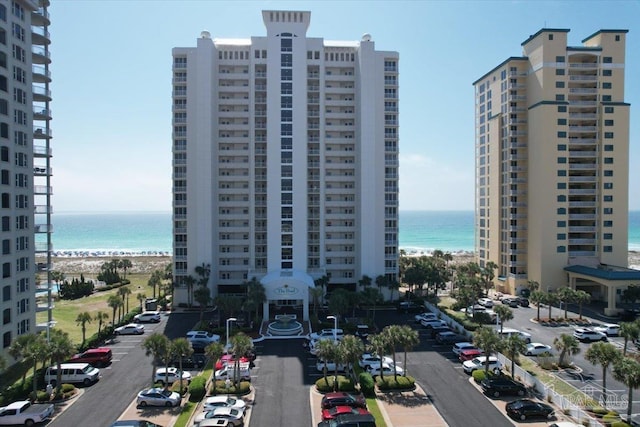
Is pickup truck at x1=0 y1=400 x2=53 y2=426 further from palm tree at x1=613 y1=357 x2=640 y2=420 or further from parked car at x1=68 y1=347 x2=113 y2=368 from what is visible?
palm tree at x1=613 y1=357 x2=640 y2=420

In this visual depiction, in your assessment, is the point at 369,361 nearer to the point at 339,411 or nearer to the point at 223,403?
the point at 339,411

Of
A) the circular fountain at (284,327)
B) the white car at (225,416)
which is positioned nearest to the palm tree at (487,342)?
the white car at (225,416)

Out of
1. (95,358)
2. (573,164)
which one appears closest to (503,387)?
(95,358)

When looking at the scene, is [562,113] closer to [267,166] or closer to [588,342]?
[588,342]

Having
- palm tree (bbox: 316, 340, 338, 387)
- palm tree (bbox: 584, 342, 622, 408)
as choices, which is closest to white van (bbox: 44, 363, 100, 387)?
palm tree (bbox: 316, 340, 338, 387)

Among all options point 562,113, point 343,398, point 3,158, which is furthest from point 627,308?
point 3,158

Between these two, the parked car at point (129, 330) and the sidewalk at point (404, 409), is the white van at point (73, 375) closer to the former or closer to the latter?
the parked car at point (129, 330)
